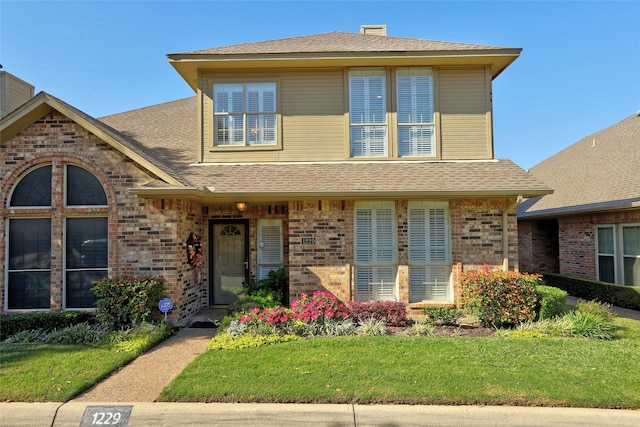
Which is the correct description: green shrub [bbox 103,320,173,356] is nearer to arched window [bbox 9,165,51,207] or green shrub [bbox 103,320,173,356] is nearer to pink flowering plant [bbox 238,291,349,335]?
pink flowering plant [bbox 238,291,349,335]

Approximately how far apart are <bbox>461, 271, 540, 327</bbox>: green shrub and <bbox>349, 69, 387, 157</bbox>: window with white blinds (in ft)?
12.7

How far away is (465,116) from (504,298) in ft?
14.8

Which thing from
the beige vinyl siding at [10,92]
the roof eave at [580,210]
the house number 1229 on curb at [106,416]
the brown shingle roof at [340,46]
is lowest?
the house number 1229 on curb at [106,416]

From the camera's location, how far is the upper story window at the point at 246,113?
9172mm

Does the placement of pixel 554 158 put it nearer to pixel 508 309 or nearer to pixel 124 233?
pixel 508 309

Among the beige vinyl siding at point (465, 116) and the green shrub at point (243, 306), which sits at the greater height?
the beige vinyl siding at point (465, 116)

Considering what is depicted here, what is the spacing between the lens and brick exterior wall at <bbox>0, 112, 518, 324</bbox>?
7484 millimetres

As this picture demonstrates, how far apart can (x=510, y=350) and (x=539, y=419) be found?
1.86 m

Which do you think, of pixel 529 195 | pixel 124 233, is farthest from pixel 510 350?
pixel 124 233

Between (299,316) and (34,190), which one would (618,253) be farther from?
(34,190)

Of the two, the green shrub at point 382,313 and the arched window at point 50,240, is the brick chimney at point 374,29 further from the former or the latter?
the arched window at point 50,240

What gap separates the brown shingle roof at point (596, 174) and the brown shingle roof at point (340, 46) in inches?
230

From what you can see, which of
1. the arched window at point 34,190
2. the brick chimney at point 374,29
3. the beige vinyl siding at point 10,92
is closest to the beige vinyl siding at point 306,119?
the arched window at point 34,190

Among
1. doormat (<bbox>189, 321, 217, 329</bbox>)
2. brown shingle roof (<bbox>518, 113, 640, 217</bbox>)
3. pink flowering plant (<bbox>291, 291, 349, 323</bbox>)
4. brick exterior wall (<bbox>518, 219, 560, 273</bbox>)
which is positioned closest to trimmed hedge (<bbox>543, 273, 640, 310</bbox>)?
brick exterior wall (<bbox>518, 219, 560, 273</bbox>)
